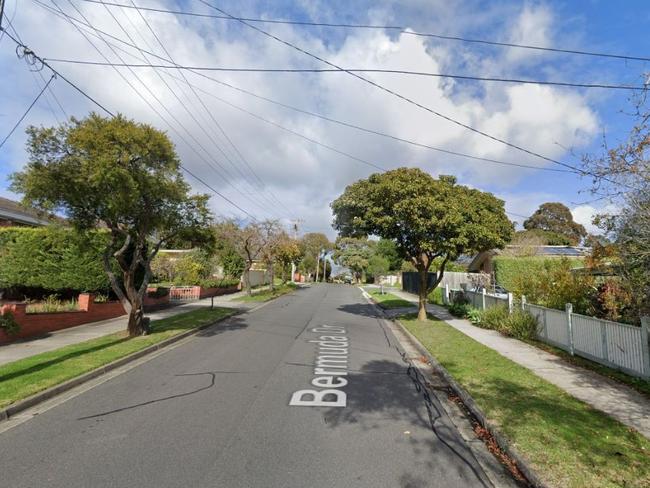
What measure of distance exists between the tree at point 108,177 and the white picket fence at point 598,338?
1040 centimetres

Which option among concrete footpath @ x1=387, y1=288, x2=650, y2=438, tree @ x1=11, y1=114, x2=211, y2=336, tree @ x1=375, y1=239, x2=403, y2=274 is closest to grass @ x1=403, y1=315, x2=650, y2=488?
concrete footpath @ x1=387, y1=288, x2=650, y2=438

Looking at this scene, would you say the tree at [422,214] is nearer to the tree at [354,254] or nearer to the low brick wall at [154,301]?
the low brick wall at [154,301]

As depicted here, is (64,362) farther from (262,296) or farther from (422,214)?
(262,296)

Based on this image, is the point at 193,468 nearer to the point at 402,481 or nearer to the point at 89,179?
the point at 402,481

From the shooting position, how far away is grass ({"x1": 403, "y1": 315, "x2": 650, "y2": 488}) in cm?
418

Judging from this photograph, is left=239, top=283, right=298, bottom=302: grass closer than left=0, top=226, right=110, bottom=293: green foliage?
No

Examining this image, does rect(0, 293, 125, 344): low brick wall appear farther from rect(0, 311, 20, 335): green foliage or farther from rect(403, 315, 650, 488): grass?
rect(403, 315, 650, 488): grass

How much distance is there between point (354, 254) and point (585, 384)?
248 feet

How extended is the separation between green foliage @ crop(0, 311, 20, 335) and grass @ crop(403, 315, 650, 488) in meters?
10.9

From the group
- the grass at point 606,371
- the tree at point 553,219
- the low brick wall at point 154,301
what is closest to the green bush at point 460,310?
the grass at point 606,371

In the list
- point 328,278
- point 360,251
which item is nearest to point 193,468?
Answer: point 360,251

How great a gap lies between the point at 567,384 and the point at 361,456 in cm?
478

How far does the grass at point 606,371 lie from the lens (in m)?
7.40

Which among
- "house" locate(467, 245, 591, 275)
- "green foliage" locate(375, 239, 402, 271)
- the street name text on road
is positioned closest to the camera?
the street name text on road
